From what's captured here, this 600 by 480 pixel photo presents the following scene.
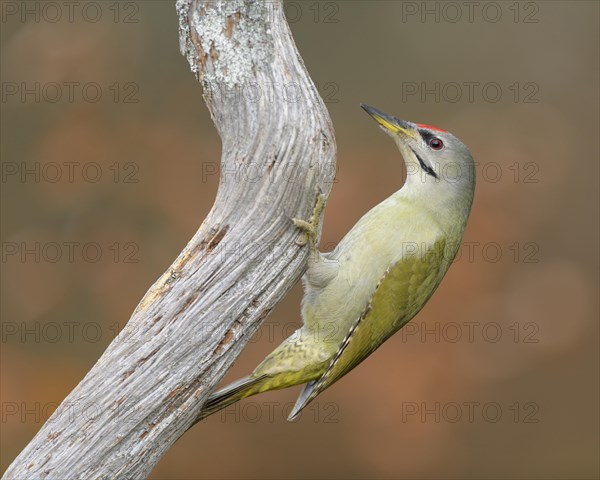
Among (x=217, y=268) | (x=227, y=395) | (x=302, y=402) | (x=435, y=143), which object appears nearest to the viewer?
(x=217, y=268)

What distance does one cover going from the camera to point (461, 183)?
3.93 meters

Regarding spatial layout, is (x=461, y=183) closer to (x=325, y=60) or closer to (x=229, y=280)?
(x=229, y=280)

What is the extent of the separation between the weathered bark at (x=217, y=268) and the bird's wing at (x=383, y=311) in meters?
0.47

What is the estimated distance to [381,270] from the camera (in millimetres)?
3787

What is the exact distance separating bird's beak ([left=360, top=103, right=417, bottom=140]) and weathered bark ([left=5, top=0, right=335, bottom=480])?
24.2 inches

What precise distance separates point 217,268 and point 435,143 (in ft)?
4.08

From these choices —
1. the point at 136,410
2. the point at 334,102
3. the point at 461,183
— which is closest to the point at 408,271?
the point at 461,183

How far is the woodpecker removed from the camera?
3.69 metres

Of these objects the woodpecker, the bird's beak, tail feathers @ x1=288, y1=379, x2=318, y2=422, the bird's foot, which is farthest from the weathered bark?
the bird's beak

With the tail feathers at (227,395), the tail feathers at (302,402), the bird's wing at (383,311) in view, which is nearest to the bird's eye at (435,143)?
the bird's wing at (383,311)

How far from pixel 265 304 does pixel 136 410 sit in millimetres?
662

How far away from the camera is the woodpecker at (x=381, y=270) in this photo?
369 cm

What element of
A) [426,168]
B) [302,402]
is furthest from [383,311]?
[426,168]

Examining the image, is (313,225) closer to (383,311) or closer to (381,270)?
(381,270)
